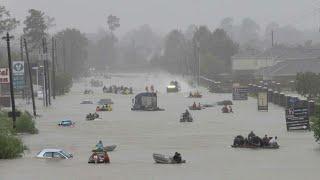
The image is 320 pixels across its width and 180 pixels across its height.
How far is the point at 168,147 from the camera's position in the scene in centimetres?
4719

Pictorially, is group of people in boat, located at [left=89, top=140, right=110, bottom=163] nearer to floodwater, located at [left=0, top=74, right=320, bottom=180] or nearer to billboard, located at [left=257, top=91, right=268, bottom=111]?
floodwater, located at [left=0, top=74, right=320, bottom=180]

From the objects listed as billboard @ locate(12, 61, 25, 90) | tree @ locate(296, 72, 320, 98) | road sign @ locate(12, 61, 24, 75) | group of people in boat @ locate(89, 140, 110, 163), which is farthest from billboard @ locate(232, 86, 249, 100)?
group of people in boat @ locate(89, 140, 110, 163)

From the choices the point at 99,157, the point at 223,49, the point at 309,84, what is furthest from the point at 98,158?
the point at 223,49

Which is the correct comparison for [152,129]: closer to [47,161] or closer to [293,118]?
[293,118]

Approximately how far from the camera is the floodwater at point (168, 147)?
3394 cm

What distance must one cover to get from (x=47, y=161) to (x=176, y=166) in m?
5.69

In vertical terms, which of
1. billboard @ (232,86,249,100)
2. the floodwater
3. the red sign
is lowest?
the floodwater

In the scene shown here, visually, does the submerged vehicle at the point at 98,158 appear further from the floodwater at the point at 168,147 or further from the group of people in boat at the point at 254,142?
the group of people in boat at the point at 254,142

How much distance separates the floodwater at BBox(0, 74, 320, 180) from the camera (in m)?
33.9

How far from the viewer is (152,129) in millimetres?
61094

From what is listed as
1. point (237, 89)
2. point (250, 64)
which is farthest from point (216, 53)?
point (237, 89)

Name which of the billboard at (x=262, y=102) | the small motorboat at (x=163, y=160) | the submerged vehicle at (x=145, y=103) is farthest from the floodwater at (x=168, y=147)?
the submerged vehicle at (x=145, y=103)

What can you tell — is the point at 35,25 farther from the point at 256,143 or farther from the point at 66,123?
the point at 256,143

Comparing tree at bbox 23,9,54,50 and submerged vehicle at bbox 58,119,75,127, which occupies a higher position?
tree at bbox 23,9,54,50
